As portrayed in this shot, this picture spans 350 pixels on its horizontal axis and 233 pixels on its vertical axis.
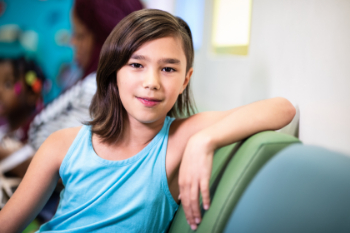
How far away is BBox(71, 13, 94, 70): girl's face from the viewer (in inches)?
69.9

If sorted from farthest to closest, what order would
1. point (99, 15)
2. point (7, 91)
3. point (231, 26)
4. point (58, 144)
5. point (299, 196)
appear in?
point (7, 91)
point (99, 15)
point (231, 26)
point (58, 144)
point (299, 196)

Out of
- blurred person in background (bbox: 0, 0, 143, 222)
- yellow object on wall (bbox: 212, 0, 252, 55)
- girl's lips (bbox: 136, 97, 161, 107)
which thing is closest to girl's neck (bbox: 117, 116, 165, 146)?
girl's lips (bbox: 136, 97, 161, 107)

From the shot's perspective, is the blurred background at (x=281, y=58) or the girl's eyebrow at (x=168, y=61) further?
the girl's eyebrow at (x=168, y=61)

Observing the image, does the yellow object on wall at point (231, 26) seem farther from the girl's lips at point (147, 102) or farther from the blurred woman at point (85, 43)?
→ the girl's lips at point (147, 102)

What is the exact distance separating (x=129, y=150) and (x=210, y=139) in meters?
0.35

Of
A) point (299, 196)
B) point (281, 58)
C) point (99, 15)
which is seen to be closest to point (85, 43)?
point (99, 15)

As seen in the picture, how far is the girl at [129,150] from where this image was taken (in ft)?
2.63

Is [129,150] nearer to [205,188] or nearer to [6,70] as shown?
[205,188]

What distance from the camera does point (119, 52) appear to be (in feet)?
2.70

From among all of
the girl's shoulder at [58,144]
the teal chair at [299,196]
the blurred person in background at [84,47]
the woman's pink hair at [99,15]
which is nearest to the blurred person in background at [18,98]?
the blurred person in background at [84,47]

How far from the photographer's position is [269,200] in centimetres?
55

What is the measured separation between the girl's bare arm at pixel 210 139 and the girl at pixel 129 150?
1 cm

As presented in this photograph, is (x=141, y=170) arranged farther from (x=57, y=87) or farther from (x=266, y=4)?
(x=57, y=87)

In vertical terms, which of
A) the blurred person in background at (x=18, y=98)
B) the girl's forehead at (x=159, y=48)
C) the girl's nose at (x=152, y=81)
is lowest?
the blurred person in background at (x=18, y=98)
